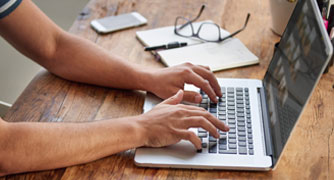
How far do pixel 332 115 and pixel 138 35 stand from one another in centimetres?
68

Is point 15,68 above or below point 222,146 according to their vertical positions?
below

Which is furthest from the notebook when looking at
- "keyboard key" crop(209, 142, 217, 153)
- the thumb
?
"keyboard key" crop(209, 142, 217, 153)

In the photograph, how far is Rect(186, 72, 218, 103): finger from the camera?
112cm

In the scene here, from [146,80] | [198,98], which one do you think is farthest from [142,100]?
[198,98]

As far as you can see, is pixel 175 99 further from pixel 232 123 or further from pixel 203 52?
pixel 203 52

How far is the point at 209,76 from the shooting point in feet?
3.77

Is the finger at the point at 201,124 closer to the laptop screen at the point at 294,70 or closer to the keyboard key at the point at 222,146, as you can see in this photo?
the keyboard key at the point at 222,146

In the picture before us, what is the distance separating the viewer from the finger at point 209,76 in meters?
1.14

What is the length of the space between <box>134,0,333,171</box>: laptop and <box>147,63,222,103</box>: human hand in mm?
38

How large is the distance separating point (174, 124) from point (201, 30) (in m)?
0.58

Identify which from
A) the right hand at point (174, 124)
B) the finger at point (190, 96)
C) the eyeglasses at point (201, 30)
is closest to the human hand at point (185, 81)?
the finger at point (190, 96)

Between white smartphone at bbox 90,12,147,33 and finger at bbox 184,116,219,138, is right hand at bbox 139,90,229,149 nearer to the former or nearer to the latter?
finger at bbox 184,116,219,138

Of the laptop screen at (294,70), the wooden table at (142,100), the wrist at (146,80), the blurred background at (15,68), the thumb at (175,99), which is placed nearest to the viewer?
the laptop screen at (294,70)

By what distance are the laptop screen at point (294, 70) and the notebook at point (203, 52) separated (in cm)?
18
